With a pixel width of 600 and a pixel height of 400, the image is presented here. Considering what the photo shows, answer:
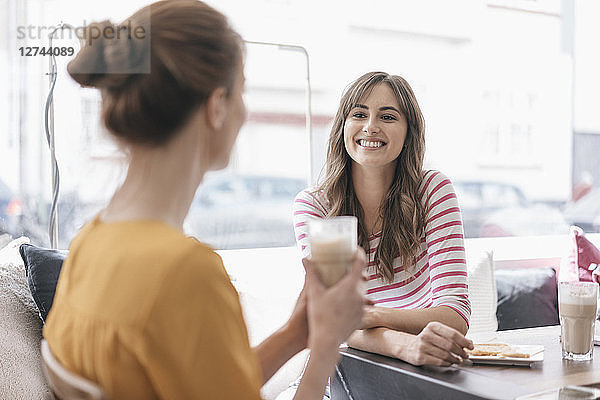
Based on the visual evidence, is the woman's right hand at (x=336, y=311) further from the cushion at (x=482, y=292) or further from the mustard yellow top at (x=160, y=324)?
the cushion at (x=482, y=292)

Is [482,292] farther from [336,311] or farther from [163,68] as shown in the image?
[163,68]

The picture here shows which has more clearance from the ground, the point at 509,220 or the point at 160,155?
the point at 160,155

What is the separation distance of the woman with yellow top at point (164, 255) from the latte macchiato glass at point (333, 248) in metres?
0.02

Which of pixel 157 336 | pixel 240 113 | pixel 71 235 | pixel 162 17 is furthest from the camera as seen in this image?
pixel 71 235

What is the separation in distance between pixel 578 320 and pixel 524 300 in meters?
1.76

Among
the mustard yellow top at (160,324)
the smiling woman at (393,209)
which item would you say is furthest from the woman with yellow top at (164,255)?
the smiling woman at (393,209)

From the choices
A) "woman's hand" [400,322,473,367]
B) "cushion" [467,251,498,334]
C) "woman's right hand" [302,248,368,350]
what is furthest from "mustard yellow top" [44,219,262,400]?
"cushion" [467,251,498,334]

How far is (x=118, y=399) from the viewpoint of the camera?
34.1 inches

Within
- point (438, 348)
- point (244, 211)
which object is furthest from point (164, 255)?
point (244, 211)

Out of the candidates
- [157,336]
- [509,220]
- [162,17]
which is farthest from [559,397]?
[509,220]

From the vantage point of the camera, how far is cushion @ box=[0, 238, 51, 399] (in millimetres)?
1766

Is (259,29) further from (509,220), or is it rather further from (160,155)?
(160,155)

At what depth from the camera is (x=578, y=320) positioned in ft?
5.08

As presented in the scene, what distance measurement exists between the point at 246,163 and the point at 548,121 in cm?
190
